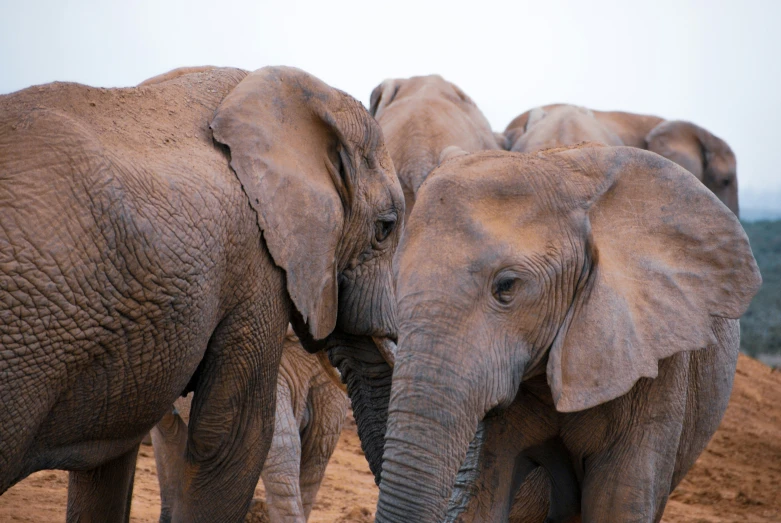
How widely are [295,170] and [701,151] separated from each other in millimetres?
8653

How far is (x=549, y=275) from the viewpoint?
3.08 m

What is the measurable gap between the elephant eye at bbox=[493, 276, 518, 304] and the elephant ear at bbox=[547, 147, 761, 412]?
0.19 metres

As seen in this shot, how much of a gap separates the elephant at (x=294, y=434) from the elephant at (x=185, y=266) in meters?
0.50

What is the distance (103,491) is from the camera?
3834 mm

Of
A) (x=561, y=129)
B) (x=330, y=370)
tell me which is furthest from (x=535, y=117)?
(x=330, y=370)

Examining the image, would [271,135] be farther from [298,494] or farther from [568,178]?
[298,494]

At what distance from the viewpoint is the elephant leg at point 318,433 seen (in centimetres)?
481

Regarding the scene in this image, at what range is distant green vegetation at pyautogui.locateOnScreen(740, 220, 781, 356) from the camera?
49.2ft

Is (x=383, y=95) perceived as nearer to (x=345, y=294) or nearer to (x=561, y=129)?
(x=561, y=129)

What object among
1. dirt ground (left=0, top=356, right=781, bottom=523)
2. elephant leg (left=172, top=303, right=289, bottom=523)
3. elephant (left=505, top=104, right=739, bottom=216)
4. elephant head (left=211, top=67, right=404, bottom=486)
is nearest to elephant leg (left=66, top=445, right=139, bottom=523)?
elephant leg (left=172, top=303, right=289, bottom=523)

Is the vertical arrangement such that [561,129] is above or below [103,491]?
above

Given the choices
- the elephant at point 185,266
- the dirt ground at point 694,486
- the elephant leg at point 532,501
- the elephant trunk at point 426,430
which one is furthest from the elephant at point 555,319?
the dirt ground at point 694,486

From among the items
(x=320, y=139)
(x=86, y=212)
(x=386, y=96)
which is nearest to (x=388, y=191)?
(x=320, y=139)

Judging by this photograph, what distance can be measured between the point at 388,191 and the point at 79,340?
4.52ft
